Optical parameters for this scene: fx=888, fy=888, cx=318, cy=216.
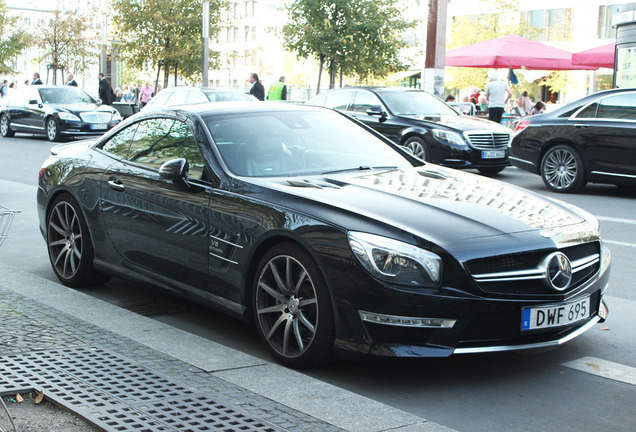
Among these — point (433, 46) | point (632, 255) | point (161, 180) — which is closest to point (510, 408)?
point (161, 180)

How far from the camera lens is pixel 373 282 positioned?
4.30 metres

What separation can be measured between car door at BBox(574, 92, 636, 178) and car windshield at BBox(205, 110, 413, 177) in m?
7.20

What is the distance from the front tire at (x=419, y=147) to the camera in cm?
1521

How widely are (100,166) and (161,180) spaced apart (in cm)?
89

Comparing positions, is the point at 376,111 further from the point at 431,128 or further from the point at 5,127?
the point at 5,127

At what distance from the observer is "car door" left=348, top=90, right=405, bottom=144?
15844mm

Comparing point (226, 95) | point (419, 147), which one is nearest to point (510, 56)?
point (226, 95)

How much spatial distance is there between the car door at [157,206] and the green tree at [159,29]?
108 ft

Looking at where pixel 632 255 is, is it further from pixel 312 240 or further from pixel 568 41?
pixel 568 41

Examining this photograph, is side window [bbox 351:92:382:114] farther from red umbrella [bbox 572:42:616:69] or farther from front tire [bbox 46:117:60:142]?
front tire [bbox 46:117:60:142]

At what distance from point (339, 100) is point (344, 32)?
12.1m

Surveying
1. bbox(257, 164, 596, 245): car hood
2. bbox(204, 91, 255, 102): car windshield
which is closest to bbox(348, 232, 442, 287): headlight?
bbox(257, 164, 596, 245): car hood

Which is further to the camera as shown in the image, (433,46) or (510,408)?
(433,46)

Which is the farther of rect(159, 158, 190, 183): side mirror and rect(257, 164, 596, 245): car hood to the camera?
rect(159, 158, 190, 183): side mirror
